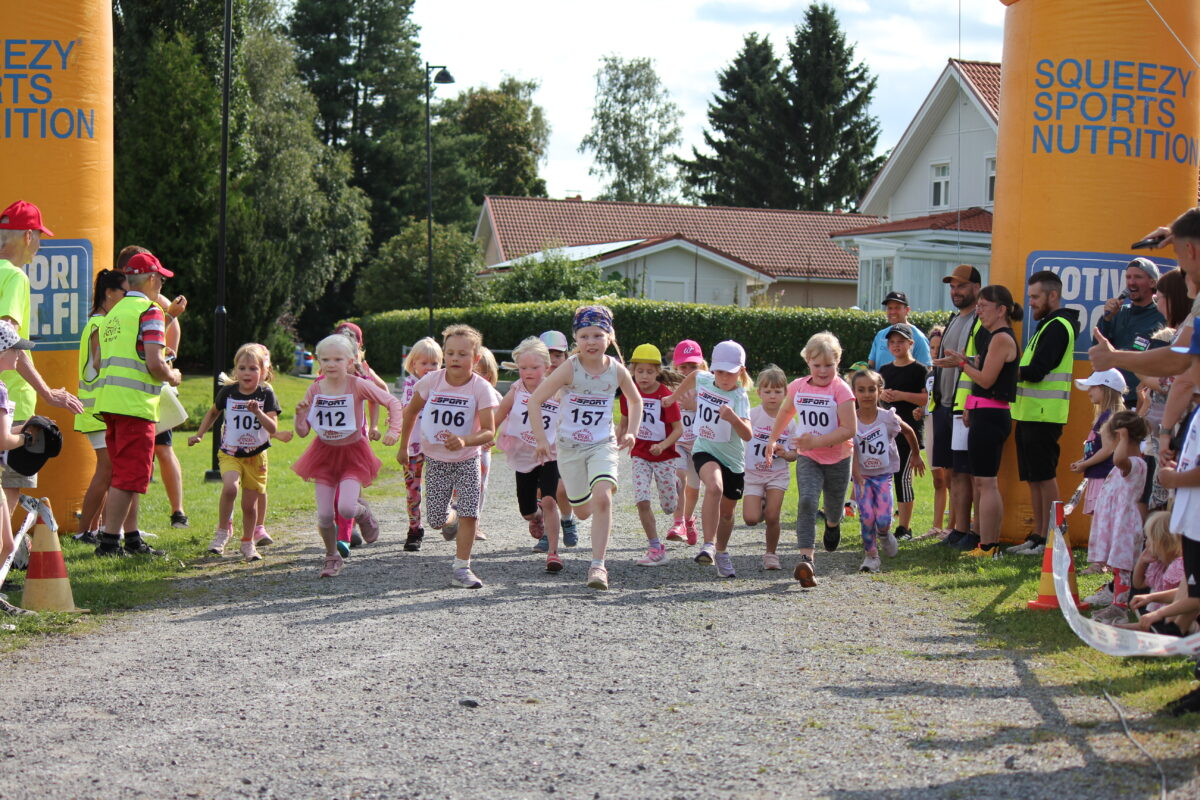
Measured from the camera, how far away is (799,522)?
9.21 metres

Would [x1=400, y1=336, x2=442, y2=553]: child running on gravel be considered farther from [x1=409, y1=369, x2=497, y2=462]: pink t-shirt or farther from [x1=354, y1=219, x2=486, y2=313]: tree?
[x1=354, y1=219, x2=486, y2=313]: tree

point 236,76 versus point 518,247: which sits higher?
point 236,76

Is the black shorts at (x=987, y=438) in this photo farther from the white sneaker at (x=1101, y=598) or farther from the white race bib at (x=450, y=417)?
the white race bib at (x=450, y=417)

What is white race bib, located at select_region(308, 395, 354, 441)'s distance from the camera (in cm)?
931

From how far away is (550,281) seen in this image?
138 feet

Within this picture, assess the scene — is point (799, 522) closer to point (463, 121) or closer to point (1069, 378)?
point (1069, 378)

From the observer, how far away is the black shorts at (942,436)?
11.0 metres

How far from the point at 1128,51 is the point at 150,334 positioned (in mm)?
7945

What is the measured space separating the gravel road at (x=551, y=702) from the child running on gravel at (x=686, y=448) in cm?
211

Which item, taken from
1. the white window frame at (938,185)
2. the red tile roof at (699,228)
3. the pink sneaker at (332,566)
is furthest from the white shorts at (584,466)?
the red tile roof at (699,228)

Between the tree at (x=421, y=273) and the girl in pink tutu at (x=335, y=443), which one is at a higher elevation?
the tree at (x=421, y=273)

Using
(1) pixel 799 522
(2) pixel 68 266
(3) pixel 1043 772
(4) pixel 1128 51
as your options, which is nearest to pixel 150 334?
(2) pixel 68 266

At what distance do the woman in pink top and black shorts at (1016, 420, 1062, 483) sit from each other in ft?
4.94

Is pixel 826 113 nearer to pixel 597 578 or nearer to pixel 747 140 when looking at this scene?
pixel 747 140
